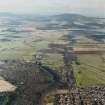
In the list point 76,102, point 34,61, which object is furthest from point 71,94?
point 34,61

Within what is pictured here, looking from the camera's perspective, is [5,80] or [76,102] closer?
[76,102]

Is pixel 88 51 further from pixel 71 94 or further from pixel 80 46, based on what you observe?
pixel 71 94

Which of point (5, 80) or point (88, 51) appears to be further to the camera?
point (88, 51)

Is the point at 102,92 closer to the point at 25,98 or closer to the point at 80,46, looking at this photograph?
the point at 25,98

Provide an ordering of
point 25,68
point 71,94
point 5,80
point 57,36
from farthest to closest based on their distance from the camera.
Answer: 1. point 57,36
2. point 25,68
3. point 5,80
4. point 71,94

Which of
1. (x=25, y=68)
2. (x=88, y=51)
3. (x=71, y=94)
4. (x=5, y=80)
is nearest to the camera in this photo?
(x=71, y=94)

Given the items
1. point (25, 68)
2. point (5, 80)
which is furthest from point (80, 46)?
point (5, 80)

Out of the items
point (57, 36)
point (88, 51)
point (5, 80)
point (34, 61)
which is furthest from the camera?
point (57, 36)

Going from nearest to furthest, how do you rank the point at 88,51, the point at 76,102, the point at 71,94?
the point at 76,102 → the point at 71,94 → the point at 88,51
